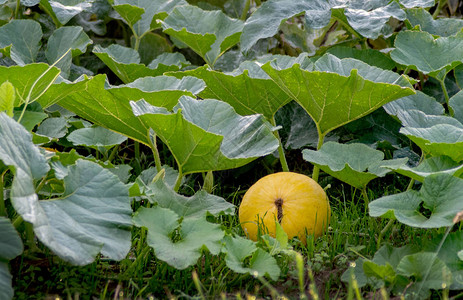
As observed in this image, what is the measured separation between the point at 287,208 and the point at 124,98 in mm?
648

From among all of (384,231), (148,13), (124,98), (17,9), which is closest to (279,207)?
(384,231)

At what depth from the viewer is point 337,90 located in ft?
6.48

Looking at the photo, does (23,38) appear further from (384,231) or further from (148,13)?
(384,231)

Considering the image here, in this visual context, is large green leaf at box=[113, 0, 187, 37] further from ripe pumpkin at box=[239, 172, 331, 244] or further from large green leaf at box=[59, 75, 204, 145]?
ripe pumpkin at box=[239, 172, 331, 244]

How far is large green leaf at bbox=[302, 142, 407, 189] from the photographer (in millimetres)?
1899

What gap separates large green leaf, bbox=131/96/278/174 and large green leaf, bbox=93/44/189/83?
0.65 metres

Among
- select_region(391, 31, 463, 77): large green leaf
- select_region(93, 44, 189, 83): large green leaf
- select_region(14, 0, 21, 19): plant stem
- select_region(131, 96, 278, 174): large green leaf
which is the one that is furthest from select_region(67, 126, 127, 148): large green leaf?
select_region(391, 31, 463, 77): large green leaf

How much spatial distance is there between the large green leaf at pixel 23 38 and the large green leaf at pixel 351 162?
1.39 meters

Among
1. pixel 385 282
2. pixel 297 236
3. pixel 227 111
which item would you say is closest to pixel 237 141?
pixel 227 111

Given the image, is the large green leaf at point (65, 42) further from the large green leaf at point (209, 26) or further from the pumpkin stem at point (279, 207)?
the pumpkin stem at point (279, 207)

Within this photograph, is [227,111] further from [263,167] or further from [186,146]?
[263,167]

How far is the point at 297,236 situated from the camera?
189cm

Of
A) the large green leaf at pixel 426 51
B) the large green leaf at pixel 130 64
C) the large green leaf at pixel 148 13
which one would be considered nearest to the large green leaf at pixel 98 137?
the large green leaf at pixel 130 64

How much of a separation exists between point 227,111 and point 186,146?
0.68 ft
